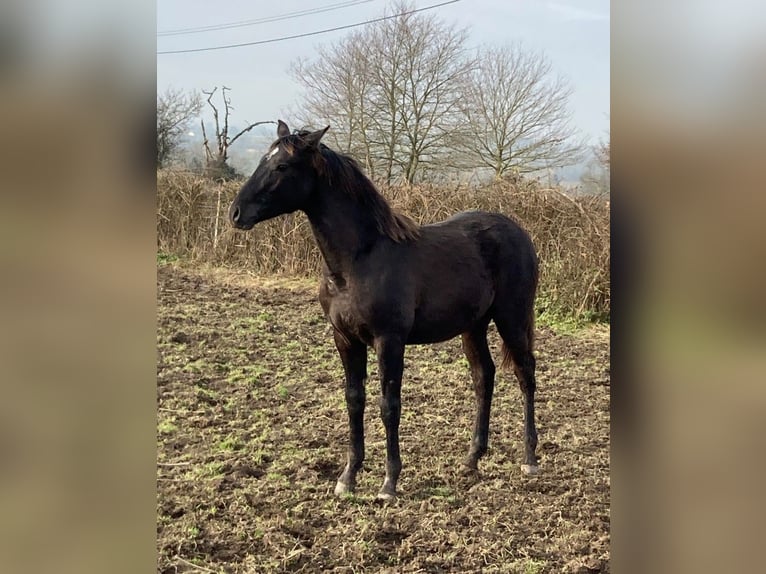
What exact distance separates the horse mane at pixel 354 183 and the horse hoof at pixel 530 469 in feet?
4.95

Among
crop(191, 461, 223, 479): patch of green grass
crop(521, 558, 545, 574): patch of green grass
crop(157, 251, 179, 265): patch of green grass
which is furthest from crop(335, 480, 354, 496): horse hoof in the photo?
crop(157, 251, 179, 265): patch of green grass

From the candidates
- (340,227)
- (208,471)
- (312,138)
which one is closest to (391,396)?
(340,227)

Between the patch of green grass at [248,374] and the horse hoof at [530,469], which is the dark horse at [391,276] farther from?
the patch of green grass at [248,374]

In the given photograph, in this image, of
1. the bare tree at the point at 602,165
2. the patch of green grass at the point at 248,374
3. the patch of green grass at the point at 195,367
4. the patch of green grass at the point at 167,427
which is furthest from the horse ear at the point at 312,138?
the patch of green grass at the point at 195,367

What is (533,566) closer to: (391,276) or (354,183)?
(391,276)

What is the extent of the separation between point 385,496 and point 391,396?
56 cm

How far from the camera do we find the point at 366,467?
369cm

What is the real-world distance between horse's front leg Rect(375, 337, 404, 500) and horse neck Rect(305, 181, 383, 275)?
1.41ft

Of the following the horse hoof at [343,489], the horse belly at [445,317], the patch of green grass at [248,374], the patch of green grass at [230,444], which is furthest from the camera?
the patch of green grass at [248,374]

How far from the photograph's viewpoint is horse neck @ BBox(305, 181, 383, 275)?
293cm

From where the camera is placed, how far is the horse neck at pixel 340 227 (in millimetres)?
2934

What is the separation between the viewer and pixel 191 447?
3.91 metres
